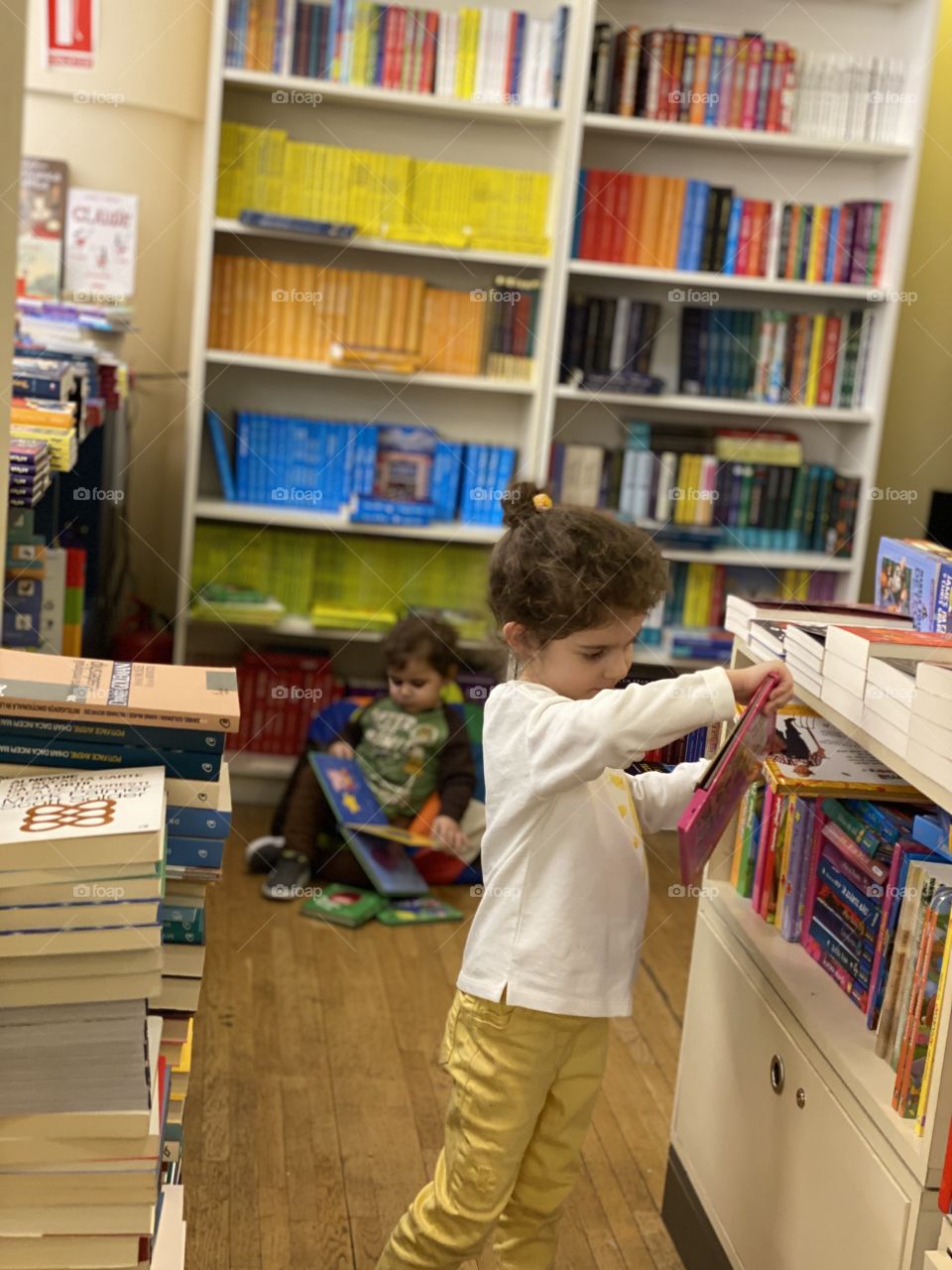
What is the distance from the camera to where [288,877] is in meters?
3.48

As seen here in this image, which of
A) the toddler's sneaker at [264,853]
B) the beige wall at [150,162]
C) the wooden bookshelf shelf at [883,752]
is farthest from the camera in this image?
the beige wall at [150,162]

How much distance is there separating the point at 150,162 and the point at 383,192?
2.37 ft

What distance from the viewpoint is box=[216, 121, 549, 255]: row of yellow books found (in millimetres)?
3934

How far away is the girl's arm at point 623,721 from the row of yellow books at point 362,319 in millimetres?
2548

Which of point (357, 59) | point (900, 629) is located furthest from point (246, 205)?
point (900, 629)

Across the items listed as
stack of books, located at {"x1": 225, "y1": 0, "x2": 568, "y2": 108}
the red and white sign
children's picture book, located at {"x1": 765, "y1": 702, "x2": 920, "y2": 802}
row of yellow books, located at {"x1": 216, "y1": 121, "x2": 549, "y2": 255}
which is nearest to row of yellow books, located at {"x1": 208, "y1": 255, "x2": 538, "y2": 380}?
row of yellow books, located at {"x1": 216, "y1": 121, "x2": 549, "y2": 255}

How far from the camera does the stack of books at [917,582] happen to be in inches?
70.8

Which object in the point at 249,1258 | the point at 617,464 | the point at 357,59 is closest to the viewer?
the point at 249,1258

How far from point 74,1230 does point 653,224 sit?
3.29m

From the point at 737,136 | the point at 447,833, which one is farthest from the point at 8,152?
the point at 737,136

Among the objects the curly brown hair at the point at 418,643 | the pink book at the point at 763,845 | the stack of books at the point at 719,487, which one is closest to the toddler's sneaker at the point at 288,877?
the curly brown hair at the point at 418,643

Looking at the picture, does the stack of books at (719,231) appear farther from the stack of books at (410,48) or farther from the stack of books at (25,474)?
the stack of books at (25,474)

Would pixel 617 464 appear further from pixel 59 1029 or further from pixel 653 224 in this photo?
pixel 59 1029

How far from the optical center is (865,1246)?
153 centimetres
